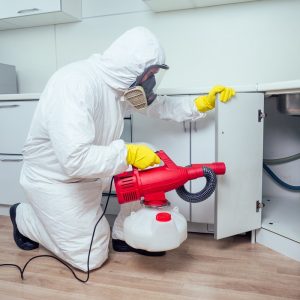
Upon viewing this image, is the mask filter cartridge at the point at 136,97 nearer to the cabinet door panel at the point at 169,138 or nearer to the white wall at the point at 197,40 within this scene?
the cabinet door panel at the point at 169,138

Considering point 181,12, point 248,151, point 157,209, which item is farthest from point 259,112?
point 181,12

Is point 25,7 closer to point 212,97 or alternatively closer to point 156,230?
point 212,97

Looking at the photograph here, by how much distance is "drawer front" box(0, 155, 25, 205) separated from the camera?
195 centimetres

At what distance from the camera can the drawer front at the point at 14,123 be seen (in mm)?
1883

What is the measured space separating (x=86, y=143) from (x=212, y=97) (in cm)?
62

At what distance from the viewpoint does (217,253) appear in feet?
4.85

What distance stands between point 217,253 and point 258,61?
113 centimetres

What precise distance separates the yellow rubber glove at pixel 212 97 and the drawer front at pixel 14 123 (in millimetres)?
934

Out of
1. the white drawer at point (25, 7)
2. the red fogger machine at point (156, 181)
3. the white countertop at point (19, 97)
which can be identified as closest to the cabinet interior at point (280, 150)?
the red fogger machine at point (156, 181)

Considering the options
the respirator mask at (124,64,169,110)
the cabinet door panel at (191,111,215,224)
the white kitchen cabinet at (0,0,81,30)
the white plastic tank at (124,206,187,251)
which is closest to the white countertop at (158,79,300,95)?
the cabinet door panel at (191,111,215,224)

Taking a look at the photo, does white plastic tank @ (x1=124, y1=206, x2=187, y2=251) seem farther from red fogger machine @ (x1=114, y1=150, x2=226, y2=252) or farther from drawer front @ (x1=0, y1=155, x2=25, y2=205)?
drawer front @ (x1=0, y1=155, x2=25, y2=205)

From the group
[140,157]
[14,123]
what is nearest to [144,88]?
[140,157]

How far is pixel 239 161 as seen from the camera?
1415 millimetres

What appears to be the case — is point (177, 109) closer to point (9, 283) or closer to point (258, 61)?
point (258, 61)
